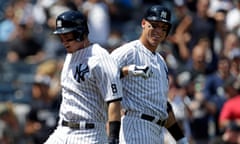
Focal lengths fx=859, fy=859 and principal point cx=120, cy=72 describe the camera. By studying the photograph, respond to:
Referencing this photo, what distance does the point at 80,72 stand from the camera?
7148 millimetres

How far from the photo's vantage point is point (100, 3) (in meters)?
14.6

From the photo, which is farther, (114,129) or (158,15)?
(158,15)

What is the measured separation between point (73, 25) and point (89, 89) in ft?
1.83

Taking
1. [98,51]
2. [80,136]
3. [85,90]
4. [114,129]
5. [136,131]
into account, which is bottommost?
[136,131]

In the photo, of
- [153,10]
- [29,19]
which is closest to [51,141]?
[153,10]

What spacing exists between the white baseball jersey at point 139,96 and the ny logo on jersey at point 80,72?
0.47 metres

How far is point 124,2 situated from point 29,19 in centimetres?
186

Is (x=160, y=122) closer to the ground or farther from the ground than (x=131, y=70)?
closer to the ground

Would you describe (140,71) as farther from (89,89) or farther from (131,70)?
(89,89)

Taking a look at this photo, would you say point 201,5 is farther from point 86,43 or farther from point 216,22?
point 86,43

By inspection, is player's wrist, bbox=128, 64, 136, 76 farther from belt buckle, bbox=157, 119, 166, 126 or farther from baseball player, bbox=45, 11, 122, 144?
belt buckle, bbox=157, 119, 166, 126

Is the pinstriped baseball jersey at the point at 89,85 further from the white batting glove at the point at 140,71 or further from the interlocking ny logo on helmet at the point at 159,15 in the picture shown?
the interlocking ny logo on helmet at the point at 159,15

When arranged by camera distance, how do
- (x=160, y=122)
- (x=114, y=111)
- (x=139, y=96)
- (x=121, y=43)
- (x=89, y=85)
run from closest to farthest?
(x=114, y=111) < (x=89, y=85) < (x=139, y=96) < (x=160, y=122) < (x=121, y=43)

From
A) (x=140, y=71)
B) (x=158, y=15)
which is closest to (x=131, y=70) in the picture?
(x=140, y=71)
